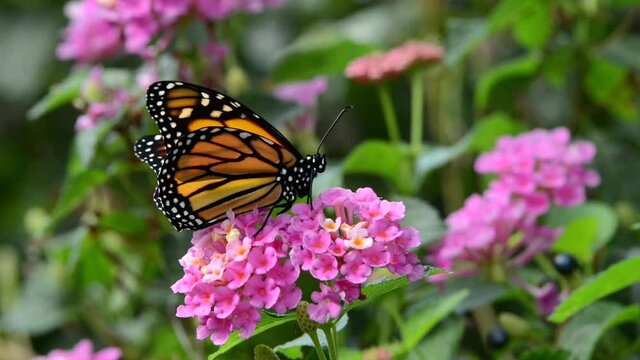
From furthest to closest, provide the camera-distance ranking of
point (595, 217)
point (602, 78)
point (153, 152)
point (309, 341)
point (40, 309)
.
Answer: point (40, 309), point (602, 78), point (595, 217), point (153, 152), point (309, 341)

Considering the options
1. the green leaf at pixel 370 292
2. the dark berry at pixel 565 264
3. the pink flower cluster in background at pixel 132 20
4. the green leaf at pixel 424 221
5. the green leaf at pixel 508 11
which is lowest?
the dark berry at pixel 565 264

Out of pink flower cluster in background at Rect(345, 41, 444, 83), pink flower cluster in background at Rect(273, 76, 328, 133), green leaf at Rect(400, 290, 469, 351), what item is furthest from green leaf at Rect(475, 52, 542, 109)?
green leaf at Rect(400, 290, 469, 351)

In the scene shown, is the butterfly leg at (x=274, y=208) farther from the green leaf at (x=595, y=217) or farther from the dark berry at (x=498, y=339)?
the green leaf at (x=595, y=217)

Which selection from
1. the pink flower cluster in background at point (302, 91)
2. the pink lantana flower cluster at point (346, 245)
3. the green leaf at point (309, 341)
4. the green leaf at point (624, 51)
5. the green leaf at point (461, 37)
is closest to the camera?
the pink lantana flower cluster at point (346, 245)

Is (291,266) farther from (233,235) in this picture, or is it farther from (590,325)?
(590,325)

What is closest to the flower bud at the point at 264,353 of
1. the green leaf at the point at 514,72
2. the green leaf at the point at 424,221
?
the green leaf at the point at 424,221

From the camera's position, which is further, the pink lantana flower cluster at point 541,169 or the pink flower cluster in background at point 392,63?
the pink flower cluster in background at point 392,63

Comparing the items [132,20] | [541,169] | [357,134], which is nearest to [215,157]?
[132,20]
